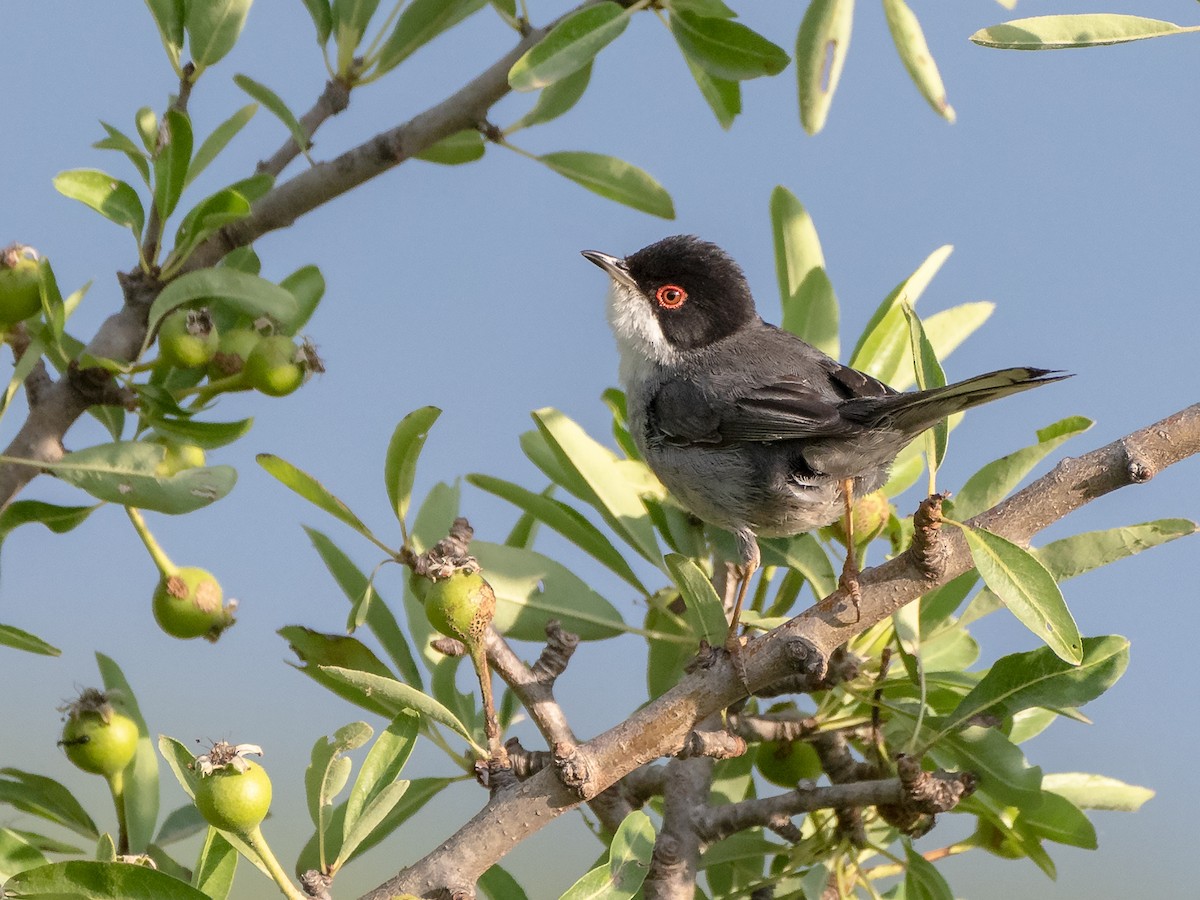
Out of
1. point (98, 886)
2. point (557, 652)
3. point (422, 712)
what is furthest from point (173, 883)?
point (557, 652)

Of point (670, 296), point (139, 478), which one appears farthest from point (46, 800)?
point (670, 296)

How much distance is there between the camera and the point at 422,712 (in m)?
2.37

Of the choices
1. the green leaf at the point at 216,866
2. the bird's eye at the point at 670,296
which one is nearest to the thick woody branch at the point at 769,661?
the green leaf at the point at 216,866

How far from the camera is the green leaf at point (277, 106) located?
124 inches

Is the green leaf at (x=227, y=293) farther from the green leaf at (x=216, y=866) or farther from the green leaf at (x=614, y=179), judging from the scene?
the green leaf at (x=216, y=866)

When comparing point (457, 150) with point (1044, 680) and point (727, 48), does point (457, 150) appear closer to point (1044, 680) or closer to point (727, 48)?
point (727, 48)

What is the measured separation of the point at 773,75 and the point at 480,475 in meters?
1.25

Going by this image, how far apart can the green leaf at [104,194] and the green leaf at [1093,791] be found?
2763 millimetres

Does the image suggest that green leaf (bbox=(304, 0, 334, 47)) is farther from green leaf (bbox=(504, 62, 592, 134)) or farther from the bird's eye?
the bird's eye

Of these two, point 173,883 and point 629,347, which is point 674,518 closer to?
point 629,347

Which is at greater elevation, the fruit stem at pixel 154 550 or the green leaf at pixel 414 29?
the green leaf at pixel 414 29

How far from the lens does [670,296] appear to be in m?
5.09

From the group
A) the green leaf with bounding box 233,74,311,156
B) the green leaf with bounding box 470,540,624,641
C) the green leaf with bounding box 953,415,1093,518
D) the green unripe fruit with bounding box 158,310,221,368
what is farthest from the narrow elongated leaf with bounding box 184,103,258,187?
the green leaf with bounding box 953,415,1093,518

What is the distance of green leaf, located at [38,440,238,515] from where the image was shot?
8.36 feet
